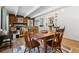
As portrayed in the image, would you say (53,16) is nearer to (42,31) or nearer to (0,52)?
(42,31)

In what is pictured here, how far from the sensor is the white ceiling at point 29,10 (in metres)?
1.52

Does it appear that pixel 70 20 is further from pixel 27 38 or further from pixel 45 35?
pixel 27 38

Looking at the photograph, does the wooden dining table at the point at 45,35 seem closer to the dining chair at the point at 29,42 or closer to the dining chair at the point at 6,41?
the dining chair at the point at 29,42

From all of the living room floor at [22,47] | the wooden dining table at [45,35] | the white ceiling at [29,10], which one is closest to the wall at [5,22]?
the white ceiling at [29,10]

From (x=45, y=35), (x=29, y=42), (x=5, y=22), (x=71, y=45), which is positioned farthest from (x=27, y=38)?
(x=71, y=45)

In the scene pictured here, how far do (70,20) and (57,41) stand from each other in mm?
452

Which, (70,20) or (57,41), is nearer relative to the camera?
(70,20)

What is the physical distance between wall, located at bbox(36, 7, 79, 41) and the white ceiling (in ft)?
0.51

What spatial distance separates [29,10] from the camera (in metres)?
1.57
